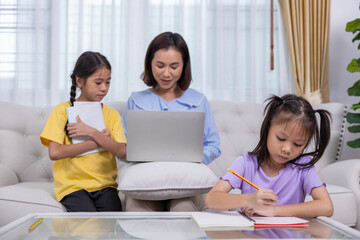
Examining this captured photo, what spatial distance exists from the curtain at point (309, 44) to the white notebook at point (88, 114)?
5.23 ft

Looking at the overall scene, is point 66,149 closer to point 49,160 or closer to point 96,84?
point 96,84

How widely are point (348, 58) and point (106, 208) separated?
83.8 inches

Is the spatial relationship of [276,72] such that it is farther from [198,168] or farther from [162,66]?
[198,168]

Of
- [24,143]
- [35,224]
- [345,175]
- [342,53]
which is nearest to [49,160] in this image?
[24,143]

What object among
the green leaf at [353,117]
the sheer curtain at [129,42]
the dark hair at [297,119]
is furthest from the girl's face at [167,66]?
the green leaf at [353,117]

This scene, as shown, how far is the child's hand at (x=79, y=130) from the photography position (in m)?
1.59

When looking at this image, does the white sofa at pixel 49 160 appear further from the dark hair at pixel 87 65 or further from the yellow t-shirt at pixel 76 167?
the dark hair at pixel 87 65

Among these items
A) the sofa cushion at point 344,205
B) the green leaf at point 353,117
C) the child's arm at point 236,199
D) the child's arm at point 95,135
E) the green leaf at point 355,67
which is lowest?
the sofa cushion at point 344,205

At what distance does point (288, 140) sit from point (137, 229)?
0.57 meters

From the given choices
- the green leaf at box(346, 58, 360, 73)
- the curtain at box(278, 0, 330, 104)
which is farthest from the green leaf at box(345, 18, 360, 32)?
the curtain at box(278, 0, 330, 104)

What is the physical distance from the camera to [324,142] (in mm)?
1318

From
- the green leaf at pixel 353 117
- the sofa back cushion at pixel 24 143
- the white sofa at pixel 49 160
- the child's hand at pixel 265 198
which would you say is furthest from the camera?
the green leaf at pixel 353 117

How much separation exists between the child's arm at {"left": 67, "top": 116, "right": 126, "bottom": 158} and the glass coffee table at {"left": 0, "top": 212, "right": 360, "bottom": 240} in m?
0.55

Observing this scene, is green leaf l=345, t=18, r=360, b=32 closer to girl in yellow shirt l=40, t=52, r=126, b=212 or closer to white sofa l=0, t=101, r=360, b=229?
white sofa l=0, t=101, r=360, b=229
